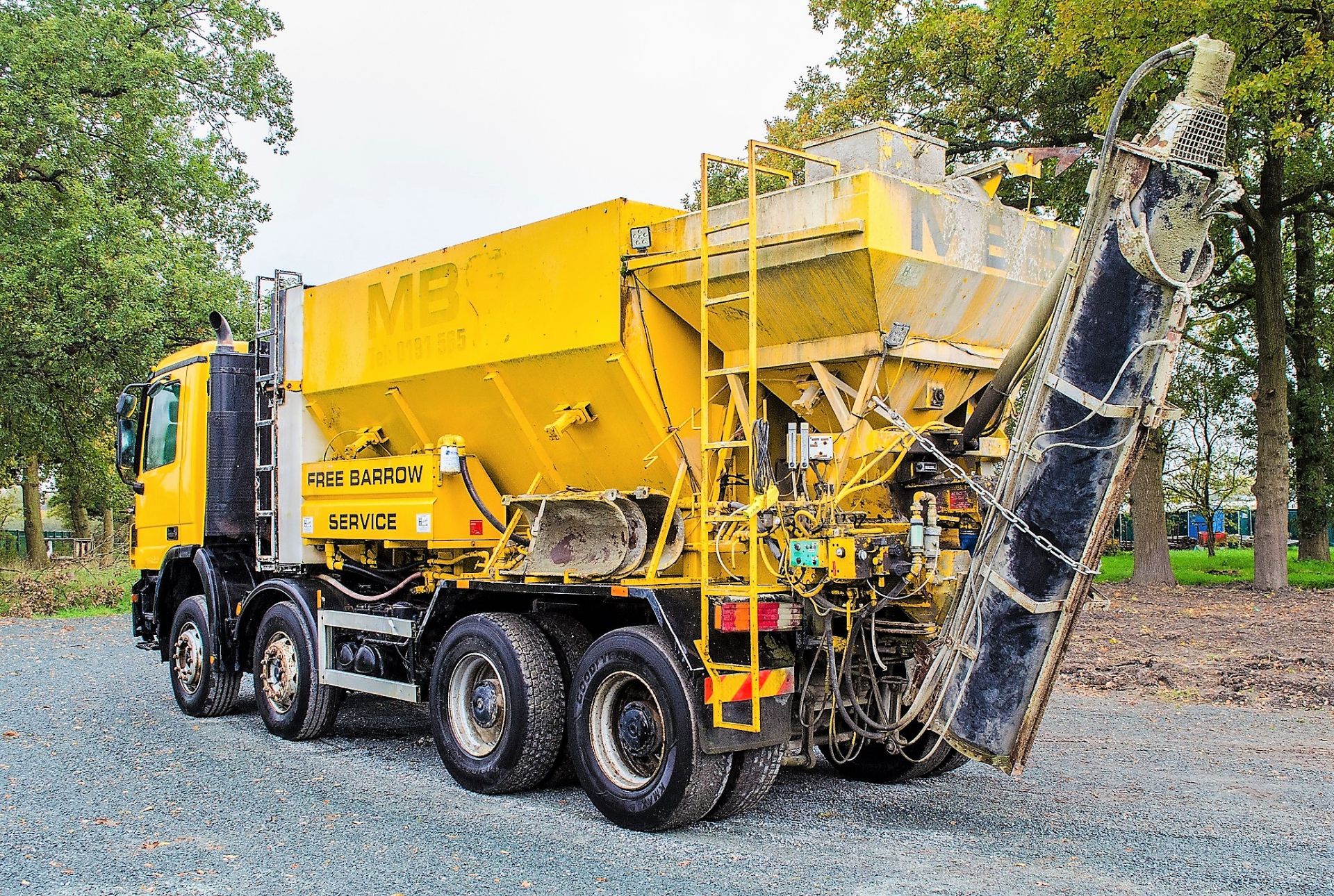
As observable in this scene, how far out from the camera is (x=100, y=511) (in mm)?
37312

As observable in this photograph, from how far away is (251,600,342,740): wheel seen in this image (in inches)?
348

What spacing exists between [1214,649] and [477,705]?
8.47 metres

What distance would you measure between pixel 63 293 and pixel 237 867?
1559 centimetres

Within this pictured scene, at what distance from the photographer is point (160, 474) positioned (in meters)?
10.8

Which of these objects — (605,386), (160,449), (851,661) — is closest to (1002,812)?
(851,661)

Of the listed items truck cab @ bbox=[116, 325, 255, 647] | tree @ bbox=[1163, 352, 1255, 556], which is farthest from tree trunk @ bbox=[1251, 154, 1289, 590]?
truck cab @ bbox=[116, 325, 255, 647]

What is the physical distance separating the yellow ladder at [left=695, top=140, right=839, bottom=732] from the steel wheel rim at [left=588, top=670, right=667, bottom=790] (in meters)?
0.48

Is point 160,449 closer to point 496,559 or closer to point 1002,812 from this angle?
point 496,559

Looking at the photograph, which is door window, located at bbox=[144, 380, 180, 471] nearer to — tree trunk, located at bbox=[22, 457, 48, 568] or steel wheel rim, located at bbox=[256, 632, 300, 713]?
steel wheel rim, located at bbox=[256, 632, 300, 713]

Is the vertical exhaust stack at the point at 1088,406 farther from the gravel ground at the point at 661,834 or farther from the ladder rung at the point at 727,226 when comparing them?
the ladder rung at the point at 727,226

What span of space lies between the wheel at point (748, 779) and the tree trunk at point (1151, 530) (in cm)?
1511

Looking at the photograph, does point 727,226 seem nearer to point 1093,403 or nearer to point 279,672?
point 1093,403

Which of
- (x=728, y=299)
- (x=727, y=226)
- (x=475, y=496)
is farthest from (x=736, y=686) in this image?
(x=475, y=496)

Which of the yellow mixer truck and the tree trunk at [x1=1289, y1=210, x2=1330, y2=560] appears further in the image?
the tree trunk at [x1=1289, y1=210, x2=1330, y2=560]
